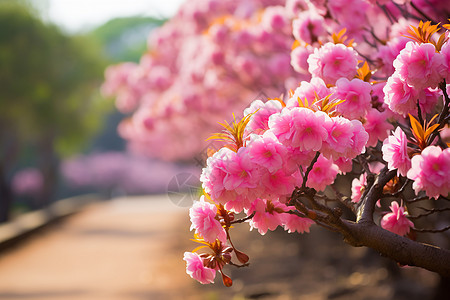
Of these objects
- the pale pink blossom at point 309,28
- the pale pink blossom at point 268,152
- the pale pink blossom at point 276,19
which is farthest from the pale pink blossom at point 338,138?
the pale pink blossom at point 276,19

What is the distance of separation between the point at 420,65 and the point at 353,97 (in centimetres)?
38

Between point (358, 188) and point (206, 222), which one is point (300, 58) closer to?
point (358, 188)

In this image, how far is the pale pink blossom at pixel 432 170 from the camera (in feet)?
7.20

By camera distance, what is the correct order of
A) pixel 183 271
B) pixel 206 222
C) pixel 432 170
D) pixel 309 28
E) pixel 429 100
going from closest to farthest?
pixel 432 170
pixel 206 222
pixel 429 100
pixel 309 28
pixel 183 271

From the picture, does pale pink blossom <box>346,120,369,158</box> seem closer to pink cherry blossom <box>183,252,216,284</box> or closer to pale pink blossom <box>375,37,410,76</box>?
pink cherry blossom <box>183,252,216,284</box>

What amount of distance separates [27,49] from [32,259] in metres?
10.2

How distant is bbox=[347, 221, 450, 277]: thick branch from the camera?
102 inches

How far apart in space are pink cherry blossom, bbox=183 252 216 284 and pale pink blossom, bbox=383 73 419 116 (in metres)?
1.14

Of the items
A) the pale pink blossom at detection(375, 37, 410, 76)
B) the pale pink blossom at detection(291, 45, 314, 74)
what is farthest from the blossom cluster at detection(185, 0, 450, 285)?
the pale pink blossom at detection(291, 45, 314, 74)

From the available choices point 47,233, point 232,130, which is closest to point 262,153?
point 232,130

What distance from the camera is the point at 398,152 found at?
2.35 metres

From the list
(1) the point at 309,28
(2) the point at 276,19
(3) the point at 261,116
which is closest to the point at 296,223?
(3) the point at 261,116

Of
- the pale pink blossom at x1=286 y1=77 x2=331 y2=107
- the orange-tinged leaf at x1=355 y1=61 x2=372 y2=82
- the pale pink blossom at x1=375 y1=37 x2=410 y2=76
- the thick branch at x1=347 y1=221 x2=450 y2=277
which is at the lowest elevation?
the thick branch at x1=347 y1=221 x2=450 y2=277

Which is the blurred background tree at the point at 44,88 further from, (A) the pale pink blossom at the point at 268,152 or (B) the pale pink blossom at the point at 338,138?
(B) the pale pink blossom at the point at 338,138
